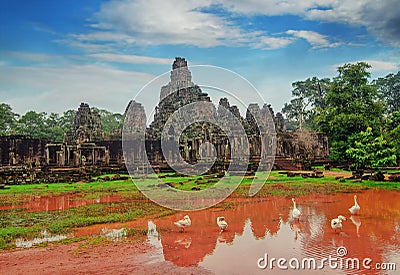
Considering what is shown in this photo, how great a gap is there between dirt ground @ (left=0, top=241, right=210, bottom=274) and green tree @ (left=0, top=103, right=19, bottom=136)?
4311 centimetres

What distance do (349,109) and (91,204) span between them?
79.2 feet

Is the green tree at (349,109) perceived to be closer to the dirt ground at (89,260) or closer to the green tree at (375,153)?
the green tree at (375,153)

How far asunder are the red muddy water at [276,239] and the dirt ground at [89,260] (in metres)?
0.26

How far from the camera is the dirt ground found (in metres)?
7.40

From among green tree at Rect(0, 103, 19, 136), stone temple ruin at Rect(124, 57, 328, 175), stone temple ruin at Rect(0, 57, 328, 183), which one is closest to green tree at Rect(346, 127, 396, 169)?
stone temple ruin at Rect(0, 57, 328, 183)

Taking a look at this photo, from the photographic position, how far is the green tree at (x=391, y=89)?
5546 cm

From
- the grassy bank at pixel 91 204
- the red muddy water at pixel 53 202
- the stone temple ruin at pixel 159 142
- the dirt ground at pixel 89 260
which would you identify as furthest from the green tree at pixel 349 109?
the dirt ground at pixel 89 260

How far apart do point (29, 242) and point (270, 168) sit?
24.8 m

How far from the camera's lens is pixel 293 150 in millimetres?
41500

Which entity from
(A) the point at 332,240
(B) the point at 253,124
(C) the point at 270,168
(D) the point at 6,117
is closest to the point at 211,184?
(C) the point at 270,168

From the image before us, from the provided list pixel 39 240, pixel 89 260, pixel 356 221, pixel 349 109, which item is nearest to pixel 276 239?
Answer: pixel 356 221

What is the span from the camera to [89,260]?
314 inches

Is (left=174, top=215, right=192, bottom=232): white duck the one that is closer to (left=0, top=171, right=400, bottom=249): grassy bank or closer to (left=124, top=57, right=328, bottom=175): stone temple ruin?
(left=0, top=171, right=400, bottom=249): grassy bank

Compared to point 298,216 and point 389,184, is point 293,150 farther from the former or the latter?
point 298,216
